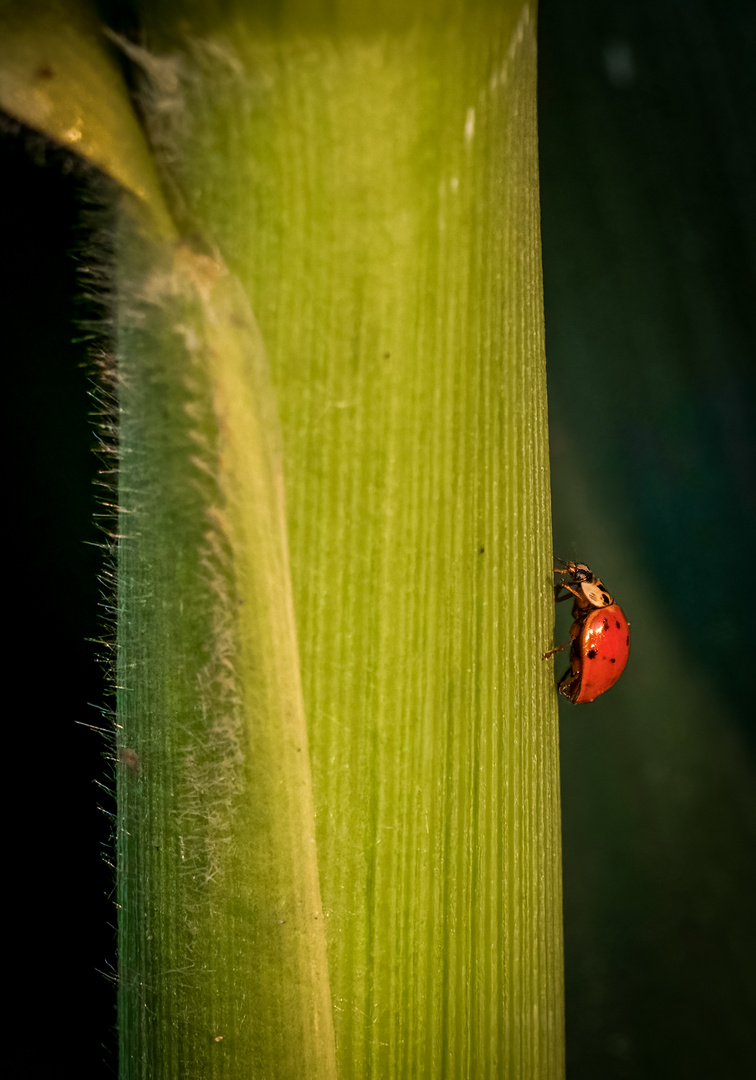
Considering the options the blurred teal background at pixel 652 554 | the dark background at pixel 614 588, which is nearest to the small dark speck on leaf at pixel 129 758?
the dark background at pixel 614 588

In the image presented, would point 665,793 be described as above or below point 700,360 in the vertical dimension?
below

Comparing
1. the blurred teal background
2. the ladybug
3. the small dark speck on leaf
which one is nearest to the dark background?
the blurred teal background

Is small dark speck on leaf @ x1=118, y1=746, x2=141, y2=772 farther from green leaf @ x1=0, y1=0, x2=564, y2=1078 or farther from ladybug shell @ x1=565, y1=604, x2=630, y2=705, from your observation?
ladybug shell @ x1=565, y1=604, x2=630, y2=705

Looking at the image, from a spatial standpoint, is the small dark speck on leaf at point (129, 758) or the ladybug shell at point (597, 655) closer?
the small dark speck on leaf at point (129, 758)

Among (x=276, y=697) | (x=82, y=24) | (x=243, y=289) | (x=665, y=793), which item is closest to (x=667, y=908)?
(x=665, y=793)

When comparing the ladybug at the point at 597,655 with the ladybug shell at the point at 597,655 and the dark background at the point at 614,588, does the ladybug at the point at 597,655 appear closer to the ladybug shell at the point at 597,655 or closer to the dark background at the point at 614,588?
the ladybug shell at the point at 597,655

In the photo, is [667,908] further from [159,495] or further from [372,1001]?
[159,495]

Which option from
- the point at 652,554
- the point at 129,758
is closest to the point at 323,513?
the point at 129,758

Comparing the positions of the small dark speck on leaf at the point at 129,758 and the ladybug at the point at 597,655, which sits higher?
the ladybug at the point at 597,655
